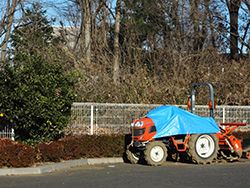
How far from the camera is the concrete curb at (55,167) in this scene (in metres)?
11.6

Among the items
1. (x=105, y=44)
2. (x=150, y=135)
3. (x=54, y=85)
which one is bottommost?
(x=150, y=135)

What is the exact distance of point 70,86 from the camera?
14.2m

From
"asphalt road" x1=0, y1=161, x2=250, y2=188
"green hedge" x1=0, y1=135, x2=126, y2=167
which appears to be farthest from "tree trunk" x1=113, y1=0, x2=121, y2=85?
"asphalt road" x1=0, y1=161, x2=250, y2=188

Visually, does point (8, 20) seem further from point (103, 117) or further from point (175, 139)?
point (175, 139)

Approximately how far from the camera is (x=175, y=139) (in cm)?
1376

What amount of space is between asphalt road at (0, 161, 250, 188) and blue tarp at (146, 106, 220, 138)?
988 mm

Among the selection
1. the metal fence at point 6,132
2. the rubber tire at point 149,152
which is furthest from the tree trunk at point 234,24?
the metal fence at point 6,132

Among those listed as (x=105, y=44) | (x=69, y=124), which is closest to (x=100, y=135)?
(x=69, y=124)

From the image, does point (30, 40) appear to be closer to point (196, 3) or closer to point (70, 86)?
point (196, 3)

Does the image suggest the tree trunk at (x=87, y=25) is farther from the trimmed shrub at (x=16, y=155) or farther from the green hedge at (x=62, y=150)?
the trimmed shrub at (x=16, y=155)

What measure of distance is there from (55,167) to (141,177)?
2.51 meters

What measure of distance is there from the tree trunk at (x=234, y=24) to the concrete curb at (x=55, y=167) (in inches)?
592

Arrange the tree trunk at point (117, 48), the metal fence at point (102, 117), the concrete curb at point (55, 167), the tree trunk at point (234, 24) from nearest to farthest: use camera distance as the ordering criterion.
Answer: the concrete curb at point (55, 167) → the metal fence at point (102, 117) → the tree trunk at point (117, 48) → the tree trunk at point (234, 24)

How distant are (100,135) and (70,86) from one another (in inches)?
71.3
